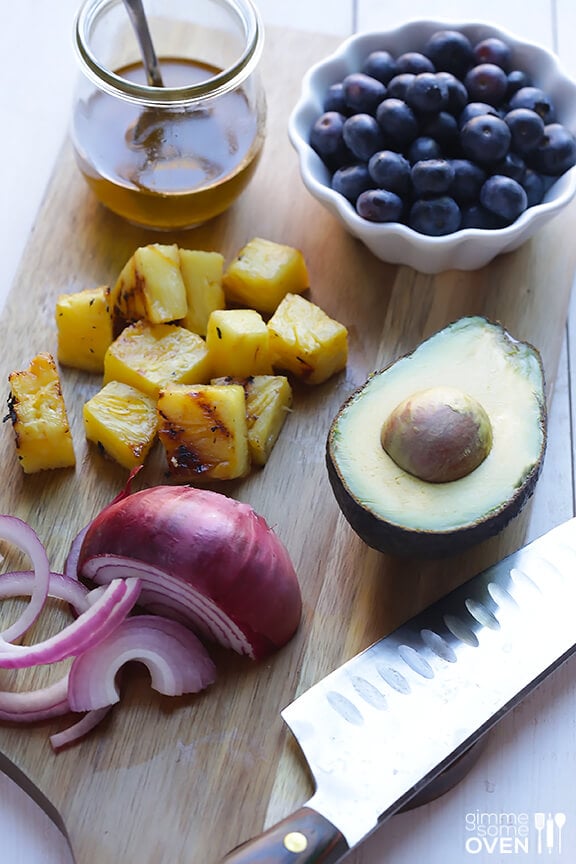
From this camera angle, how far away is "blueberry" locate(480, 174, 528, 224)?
1510 mm

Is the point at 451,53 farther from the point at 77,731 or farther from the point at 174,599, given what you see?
the point at 77,731

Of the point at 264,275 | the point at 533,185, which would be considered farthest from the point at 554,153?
the point at 264,275

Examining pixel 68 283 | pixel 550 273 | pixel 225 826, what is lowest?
pixel 225 826

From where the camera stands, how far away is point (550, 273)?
1.67 meters

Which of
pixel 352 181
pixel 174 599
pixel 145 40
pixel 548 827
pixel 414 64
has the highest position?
pixel 145 40

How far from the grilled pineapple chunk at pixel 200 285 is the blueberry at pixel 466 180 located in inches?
14.8

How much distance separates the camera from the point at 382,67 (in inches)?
64.0

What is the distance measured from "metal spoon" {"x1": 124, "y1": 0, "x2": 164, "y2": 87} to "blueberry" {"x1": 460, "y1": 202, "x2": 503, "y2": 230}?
0.54 meters

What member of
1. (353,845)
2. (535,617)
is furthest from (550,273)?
(353,845)

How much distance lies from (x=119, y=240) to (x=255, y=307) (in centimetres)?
28

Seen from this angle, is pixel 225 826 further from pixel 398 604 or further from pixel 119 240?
pixel 119 240

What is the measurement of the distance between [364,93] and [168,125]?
311mm

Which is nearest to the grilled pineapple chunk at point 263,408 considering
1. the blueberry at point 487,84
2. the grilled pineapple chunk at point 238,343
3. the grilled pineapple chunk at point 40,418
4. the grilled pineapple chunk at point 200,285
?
the grilled pineapple chunk at point 238,343

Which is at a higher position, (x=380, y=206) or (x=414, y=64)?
(x=414, y=64)
